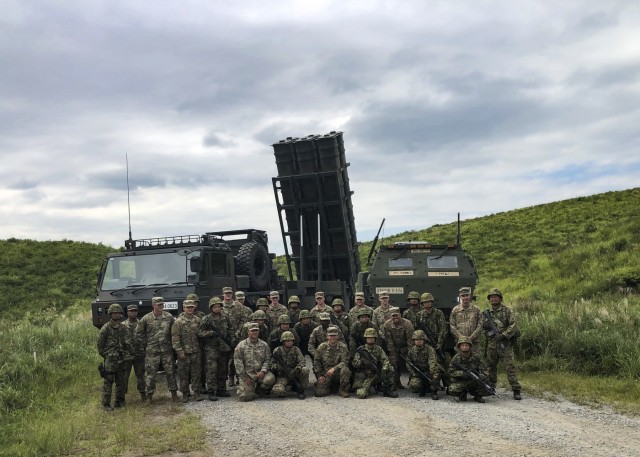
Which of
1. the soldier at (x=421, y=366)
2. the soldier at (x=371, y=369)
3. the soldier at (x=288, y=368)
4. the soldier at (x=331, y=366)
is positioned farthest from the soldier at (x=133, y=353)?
the soldier at (x=421, y=366)

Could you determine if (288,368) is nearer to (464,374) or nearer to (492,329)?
(464,374)

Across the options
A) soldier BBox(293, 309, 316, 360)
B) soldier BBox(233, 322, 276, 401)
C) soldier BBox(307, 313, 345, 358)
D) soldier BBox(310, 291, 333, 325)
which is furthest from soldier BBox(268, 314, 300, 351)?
soldier BBox(310, 291, 333, 325)

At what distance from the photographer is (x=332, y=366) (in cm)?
980

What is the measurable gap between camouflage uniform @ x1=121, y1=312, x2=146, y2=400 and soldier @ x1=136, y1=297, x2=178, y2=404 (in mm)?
84

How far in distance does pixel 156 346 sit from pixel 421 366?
13.3ft

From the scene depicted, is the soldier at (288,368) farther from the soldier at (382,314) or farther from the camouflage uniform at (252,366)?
the soldier at (382,314)

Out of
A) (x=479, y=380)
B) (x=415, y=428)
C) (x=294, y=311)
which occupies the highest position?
(x=294, y=311)

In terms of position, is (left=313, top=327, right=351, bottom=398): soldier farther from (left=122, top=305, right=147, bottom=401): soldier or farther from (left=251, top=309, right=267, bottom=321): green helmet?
(left=122, top=305, right=147, bottom=401): soldier

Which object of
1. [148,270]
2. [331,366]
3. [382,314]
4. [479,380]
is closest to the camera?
[479,380]

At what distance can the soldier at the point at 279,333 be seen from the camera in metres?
10.1

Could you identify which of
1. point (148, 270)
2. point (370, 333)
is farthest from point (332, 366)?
point (148, 270)

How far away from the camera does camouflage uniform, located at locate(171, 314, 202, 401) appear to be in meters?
9.49

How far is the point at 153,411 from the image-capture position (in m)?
8.78

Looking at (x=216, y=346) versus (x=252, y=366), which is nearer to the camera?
(x=252, y=366)
